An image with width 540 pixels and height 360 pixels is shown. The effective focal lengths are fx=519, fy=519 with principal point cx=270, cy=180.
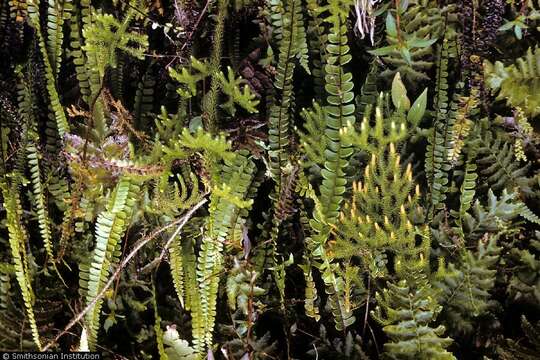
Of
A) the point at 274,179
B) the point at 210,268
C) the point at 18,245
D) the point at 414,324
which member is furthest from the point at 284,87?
the point at 18,245

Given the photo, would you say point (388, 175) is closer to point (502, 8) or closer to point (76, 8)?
point (502, 8)

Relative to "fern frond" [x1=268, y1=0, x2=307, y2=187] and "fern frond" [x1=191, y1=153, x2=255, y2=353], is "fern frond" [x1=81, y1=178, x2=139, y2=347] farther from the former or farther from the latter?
"fern frond" [x1=268, y1=0, x2=307, y2=187]

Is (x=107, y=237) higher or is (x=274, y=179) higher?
(x=274, y=179)

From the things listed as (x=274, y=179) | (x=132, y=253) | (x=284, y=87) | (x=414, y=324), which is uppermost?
(x=284, y=87)

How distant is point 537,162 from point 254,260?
63cm

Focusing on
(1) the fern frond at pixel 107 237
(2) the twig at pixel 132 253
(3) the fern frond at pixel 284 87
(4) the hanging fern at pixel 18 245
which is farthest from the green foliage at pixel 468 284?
(4) the hanging fern at pixel 18 245

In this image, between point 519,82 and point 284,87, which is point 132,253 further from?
point 519,82

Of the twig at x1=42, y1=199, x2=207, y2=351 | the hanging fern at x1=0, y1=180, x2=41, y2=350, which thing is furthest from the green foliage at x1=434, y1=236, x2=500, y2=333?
the hanging fern at x1=0, y1=180, x2=41, y2=350

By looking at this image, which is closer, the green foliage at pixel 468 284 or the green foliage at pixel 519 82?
the green foliage at pixel 519 82

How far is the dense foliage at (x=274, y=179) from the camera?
0.99 meters

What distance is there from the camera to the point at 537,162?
1.08 m

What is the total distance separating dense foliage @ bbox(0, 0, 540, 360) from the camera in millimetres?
986

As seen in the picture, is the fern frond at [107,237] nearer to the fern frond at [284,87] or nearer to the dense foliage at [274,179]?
the dense foliage at [274,179]

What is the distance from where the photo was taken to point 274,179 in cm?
103
